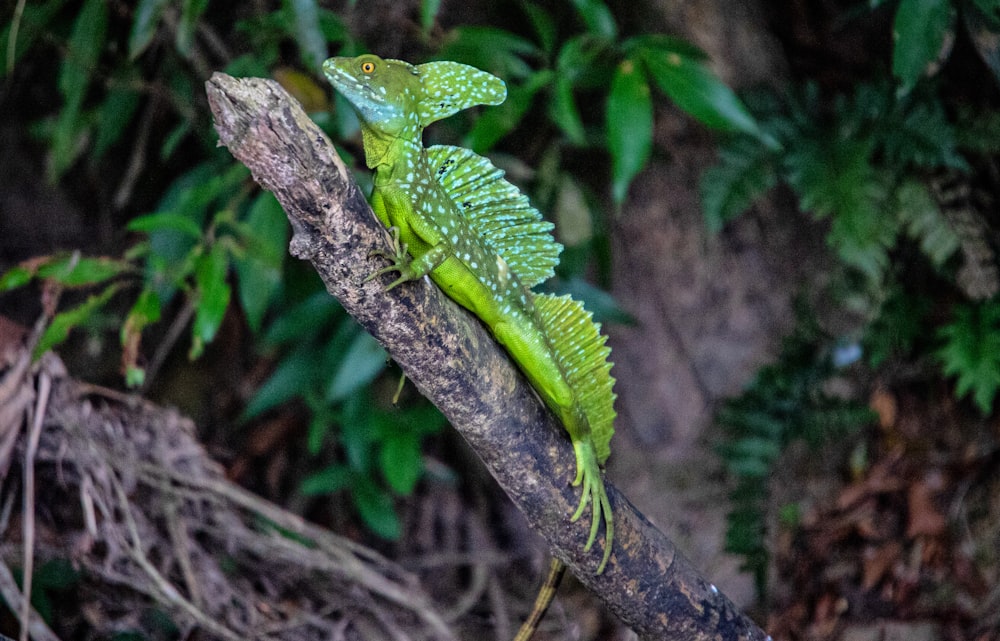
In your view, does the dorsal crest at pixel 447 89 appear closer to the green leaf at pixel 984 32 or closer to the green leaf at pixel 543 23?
the green leaf at pixel 543 23

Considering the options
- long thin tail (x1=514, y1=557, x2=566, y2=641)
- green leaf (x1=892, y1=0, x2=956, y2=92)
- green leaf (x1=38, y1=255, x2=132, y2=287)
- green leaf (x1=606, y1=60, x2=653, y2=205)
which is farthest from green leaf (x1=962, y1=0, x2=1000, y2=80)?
green leaf (x1=38, y1=255, x2=132, y2=287)

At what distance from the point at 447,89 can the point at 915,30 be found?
1.82m

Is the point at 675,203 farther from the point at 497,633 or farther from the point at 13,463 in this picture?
the point at 13,463

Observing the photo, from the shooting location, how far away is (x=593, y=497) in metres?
2.21

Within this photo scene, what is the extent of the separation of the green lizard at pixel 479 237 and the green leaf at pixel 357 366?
119cm

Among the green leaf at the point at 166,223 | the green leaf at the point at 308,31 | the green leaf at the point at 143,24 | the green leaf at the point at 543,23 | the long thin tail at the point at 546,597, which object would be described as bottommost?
the long thin tail at the point at 546,597

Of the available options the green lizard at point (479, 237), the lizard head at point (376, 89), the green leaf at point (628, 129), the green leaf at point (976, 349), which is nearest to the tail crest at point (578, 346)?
the green lizard at point (479, 237)

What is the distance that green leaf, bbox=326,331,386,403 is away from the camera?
131 inches

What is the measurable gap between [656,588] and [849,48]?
2.87m

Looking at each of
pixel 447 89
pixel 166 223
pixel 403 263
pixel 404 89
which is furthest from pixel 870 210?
pixel 166 223

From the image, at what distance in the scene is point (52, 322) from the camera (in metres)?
2.82

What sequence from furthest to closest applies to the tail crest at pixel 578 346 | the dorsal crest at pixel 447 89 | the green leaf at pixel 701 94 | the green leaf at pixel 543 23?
the green leaf at pixel 543 23, the green leaf at pixel 701 94, the tail crest at pixel 578 346, the dorsal crest at pixel 447 89

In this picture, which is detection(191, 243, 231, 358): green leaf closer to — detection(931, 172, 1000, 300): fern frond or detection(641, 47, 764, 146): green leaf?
detection(641, 47, 764, 146): green leaf

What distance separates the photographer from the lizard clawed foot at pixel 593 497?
2.20 m
